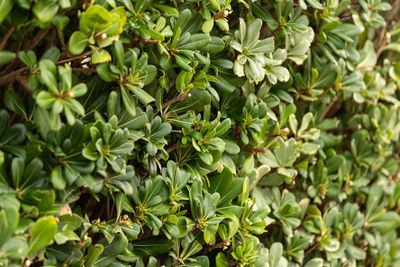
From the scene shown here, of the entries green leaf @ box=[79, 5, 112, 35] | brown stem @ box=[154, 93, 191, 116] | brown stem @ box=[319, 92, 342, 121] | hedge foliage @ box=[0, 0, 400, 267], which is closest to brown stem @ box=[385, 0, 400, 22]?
hedge foliage @ box=[0, 0, 400, 267]

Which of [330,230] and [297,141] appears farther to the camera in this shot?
[330,230]

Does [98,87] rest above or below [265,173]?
above

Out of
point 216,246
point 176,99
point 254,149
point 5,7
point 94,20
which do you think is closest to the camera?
point 5,7

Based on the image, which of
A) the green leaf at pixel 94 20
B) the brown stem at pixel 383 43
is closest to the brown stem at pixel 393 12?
the brown stem at pixel 383 43

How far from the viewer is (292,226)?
2.10 meters

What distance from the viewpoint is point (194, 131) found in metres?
1.63

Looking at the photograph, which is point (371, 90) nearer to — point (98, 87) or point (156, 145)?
point (156, 145)

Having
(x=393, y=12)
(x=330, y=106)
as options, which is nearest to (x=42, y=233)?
(x=330, y=106)

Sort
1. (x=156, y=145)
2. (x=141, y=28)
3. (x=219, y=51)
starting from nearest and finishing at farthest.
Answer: (x=141, y=28), (x=156, y=145), (x=219, y=51)

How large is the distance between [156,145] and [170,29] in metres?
0.38

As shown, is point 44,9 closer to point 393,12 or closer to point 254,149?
point 254,149

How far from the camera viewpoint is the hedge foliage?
126 centimetres

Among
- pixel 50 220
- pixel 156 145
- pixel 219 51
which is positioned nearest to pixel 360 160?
pixel 219 51

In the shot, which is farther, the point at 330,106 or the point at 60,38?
the point at 330,106
